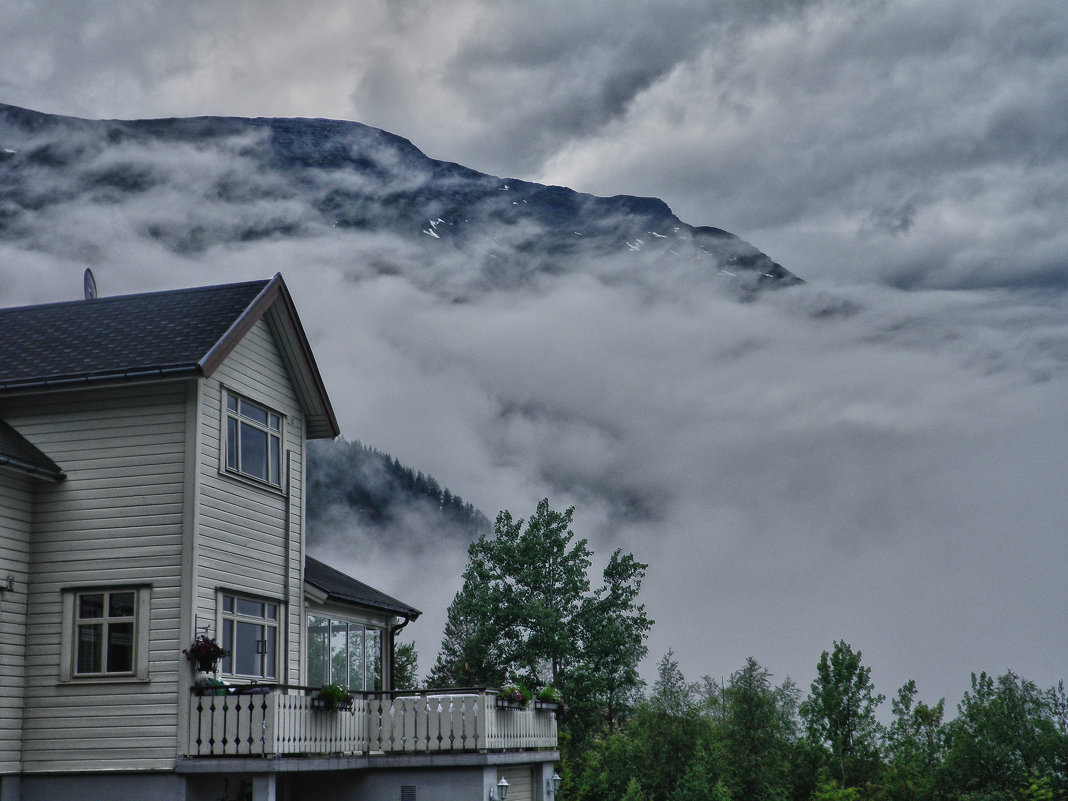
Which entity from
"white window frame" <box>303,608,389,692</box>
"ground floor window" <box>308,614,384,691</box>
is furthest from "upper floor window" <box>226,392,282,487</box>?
"ground floor window" <box>308,614,384,691</box>

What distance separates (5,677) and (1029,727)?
22338mm

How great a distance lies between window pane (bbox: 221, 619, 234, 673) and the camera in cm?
2008

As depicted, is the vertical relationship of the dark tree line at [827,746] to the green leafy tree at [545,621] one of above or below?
below

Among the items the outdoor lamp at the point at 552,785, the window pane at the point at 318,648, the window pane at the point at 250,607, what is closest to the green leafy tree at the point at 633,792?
the outdoor lamp at the point at 552,785

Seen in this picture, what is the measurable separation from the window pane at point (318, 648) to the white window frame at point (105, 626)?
599cm

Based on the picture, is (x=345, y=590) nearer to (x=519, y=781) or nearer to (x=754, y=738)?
(x=519, y=781)

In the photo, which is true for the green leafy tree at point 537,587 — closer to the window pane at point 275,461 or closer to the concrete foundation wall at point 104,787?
the window pane at point 275,461

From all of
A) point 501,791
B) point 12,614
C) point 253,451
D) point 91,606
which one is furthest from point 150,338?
point 501,791

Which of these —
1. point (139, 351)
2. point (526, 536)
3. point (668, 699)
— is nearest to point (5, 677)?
point (139, 351)

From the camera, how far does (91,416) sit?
65.4ft

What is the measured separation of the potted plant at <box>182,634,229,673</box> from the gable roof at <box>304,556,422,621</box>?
4.43 metres

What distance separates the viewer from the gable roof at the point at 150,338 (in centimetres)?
1973

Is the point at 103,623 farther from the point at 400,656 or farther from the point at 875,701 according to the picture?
the point at 400,656

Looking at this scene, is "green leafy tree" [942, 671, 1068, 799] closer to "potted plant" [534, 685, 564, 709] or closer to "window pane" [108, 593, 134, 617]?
"potted plant" [534, 685, 564, 709]
